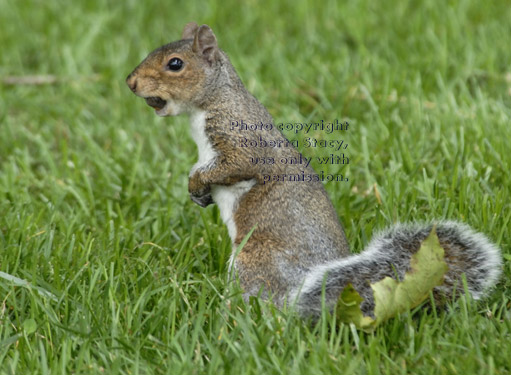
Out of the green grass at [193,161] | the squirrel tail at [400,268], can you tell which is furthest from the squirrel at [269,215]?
the green grass at [193,161]

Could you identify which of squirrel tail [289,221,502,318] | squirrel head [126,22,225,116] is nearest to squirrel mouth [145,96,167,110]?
squirrel head [126,22,225,116]

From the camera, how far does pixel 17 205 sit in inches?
146

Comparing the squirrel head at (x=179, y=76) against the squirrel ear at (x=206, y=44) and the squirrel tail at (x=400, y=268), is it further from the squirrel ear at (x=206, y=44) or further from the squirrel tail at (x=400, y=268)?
the squirrel tail at (x=400, y=268)

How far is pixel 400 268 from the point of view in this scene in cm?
275

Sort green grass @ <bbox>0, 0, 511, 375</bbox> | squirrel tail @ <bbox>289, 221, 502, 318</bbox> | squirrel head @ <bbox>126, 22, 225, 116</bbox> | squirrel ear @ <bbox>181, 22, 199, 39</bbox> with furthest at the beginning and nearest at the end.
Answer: squirrel ear @ <bbox>181, 22, 199, 39</bbox>, squirrel head @ <bbox>126, 22, 225, 116</bbox>, squirrel tail @ <bbox>289, 221, 502, 318</bbox>, green grass @ <bbox>0, 0, 511, 375</bbox>

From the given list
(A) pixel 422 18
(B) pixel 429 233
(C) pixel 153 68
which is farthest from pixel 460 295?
(A) pixel 422 18

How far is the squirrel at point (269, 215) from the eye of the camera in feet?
9.01

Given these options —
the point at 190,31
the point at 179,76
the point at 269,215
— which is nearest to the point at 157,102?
the point at 179,76

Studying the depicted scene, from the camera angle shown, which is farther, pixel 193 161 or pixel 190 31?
pixel 193 161

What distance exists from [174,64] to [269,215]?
2.16 feet

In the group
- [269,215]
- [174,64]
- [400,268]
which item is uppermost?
[174,64]

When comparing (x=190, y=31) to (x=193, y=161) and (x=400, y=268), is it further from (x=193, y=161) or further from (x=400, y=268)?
(x=400, y=268)

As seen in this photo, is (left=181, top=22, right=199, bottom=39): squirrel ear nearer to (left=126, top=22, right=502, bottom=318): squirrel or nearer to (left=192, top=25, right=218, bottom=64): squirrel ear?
(left=126, top=22, right=502, bottom=318): squirrel

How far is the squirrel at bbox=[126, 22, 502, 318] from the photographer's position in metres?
2.75
